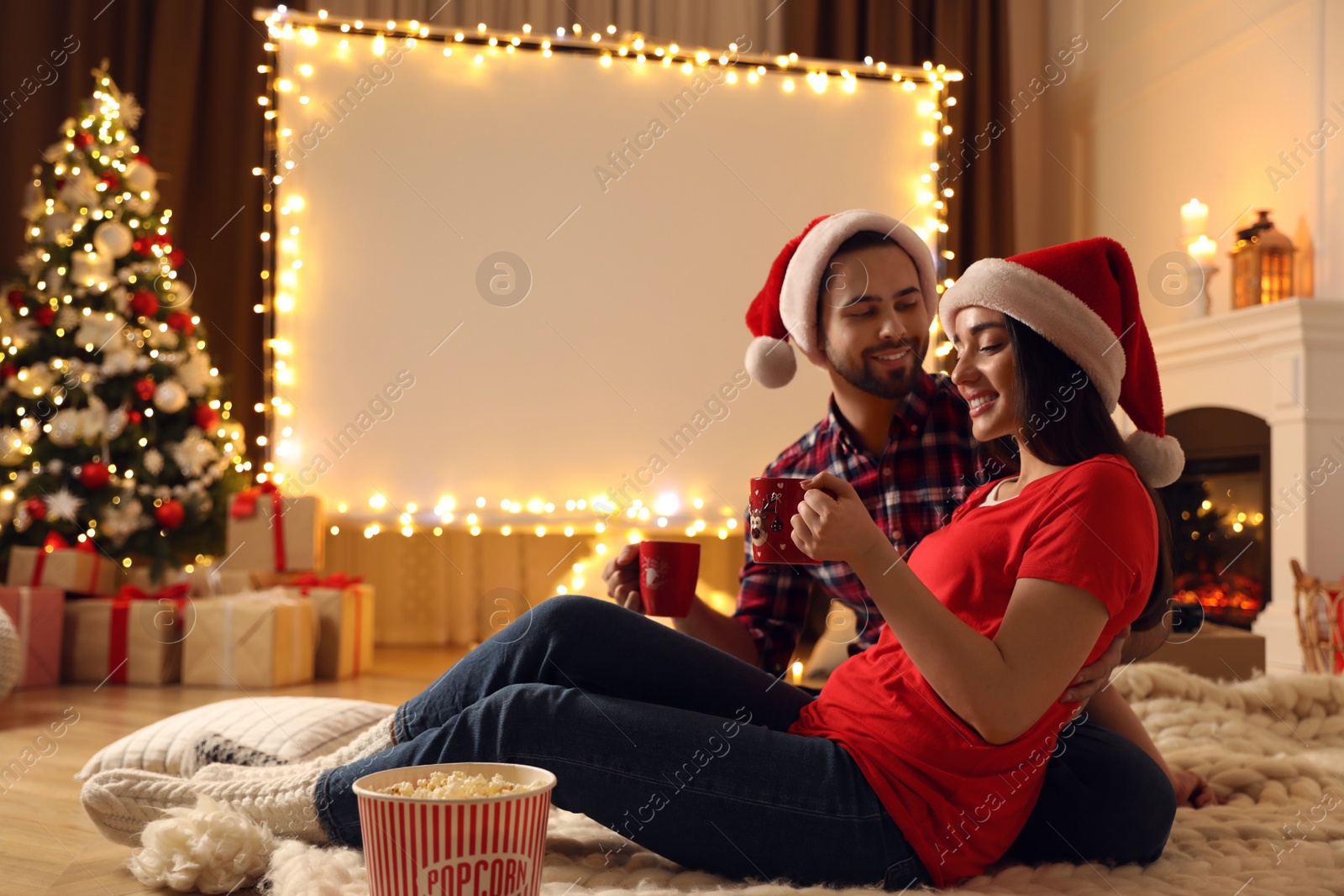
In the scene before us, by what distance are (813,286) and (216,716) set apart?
1.13 m

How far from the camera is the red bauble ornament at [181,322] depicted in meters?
3.61

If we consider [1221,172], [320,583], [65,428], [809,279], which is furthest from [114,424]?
[1221,172]

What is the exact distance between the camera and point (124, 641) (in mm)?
3023

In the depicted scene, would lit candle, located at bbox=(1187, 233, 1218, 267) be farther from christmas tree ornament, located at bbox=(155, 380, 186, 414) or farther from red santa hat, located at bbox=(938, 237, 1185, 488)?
christmas tree ornament, located at bbox=(155, 380, 186, 414)

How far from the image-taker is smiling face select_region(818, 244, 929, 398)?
158cm

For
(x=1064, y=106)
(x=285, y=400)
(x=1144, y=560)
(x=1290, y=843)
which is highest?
(x=1064, y=106)

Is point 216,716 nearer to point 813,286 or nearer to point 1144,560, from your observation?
point 813,286

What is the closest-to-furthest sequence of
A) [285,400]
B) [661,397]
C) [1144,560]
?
[1144,560], [285,400], [661,397]

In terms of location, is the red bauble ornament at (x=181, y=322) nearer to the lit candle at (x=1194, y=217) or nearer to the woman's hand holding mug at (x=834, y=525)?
the woman's hand holding mug at (x=834, y=525)

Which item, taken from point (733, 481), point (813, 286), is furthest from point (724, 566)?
point (813, 286)

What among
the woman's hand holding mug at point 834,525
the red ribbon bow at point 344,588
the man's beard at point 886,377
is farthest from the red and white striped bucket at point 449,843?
the red ribbon bow at point 344,588

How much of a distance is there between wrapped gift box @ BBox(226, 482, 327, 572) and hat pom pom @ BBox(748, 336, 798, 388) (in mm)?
2040

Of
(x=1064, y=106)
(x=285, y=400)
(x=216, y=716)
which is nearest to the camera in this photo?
(x=216, y=716)

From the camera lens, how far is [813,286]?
5.50 ft
